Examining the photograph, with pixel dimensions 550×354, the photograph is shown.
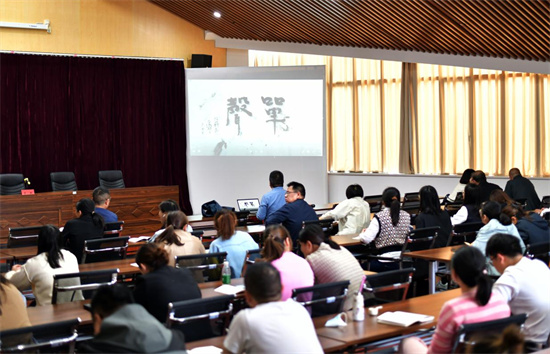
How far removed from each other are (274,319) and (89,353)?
2.66 feet

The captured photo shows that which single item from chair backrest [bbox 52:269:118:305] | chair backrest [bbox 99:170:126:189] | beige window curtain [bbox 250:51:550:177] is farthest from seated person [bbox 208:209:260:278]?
beige window curtain [bbox 250:51:550:177]

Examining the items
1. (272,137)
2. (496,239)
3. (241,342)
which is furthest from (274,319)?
(272,137)

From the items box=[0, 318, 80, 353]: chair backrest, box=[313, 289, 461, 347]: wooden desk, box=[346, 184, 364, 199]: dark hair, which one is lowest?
box=[313, 289, 461, 347]: wooden desk

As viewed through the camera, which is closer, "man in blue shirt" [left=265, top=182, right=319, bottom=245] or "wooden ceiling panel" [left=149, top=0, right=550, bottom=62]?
"man in blue shirt" [left=265, top=182, right=319, bottom=245]

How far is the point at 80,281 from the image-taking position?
486 cm

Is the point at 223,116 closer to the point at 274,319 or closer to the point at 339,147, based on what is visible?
the point at 339,147

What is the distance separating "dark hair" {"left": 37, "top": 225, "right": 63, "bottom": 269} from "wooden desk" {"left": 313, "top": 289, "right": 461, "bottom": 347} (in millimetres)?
2137

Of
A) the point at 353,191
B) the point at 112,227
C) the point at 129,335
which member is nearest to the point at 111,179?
the point at 112,227

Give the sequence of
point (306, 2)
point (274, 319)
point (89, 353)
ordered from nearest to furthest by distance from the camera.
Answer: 1. point (89, 353)
2. point (274, 319)
3. point (306, 2)

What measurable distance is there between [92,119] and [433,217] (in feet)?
28.3

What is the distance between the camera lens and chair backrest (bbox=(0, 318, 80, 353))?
10.6ft

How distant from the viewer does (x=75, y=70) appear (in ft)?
44.0

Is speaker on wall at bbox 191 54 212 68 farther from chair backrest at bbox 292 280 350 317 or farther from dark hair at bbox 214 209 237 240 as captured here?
chair backrest at bbox 292 280 350 317

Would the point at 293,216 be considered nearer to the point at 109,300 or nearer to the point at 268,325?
the point at 268,325
